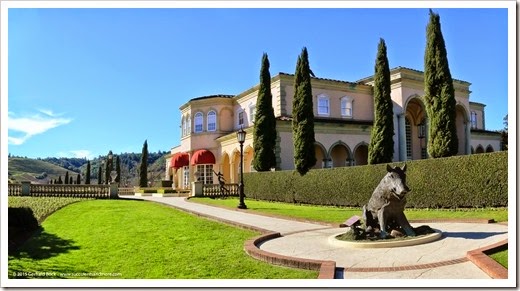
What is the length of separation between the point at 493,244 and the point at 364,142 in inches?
847

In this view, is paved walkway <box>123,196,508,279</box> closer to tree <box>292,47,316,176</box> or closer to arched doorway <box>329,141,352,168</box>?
tree <box>292,47,316,176</box>

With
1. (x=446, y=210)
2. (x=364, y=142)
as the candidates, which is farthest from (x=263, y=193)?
(x=446, y=210)

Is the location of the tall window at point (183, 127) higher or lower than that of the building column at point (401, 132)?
higher

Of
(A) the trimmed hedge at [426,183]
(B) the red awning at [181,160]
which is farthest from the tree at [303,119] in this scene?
(B) the red awning at [181,160]

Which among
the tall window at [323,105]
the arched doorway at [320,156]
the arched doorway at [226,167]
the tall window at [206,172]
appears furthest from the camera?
the tall window at [206,172]

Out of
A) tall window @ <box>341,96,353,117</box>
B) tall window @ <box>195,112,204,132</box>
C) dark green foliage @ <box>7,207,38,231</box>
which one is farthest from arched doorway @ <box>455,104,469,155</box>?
dark green foliage @ <box>7,207,38,231</box>

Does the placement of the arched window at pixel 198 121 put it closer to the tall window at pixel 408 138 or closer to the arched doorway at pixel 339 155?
the arched doorway at pixel 339 155

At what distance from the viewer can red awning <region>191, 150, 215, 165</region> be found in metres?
31.4

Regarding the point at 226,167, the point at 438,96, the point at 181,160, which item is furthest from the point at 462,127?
the point at 181,160

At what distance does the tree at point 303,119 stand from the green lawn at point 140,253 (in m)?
10.4

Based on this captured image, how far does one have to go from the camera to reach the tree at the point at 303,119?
20938 mm

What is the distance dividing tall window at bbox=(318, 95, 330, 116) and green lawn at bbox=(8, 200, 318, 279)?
18.9 m

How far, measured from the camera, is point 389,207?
296 inches
